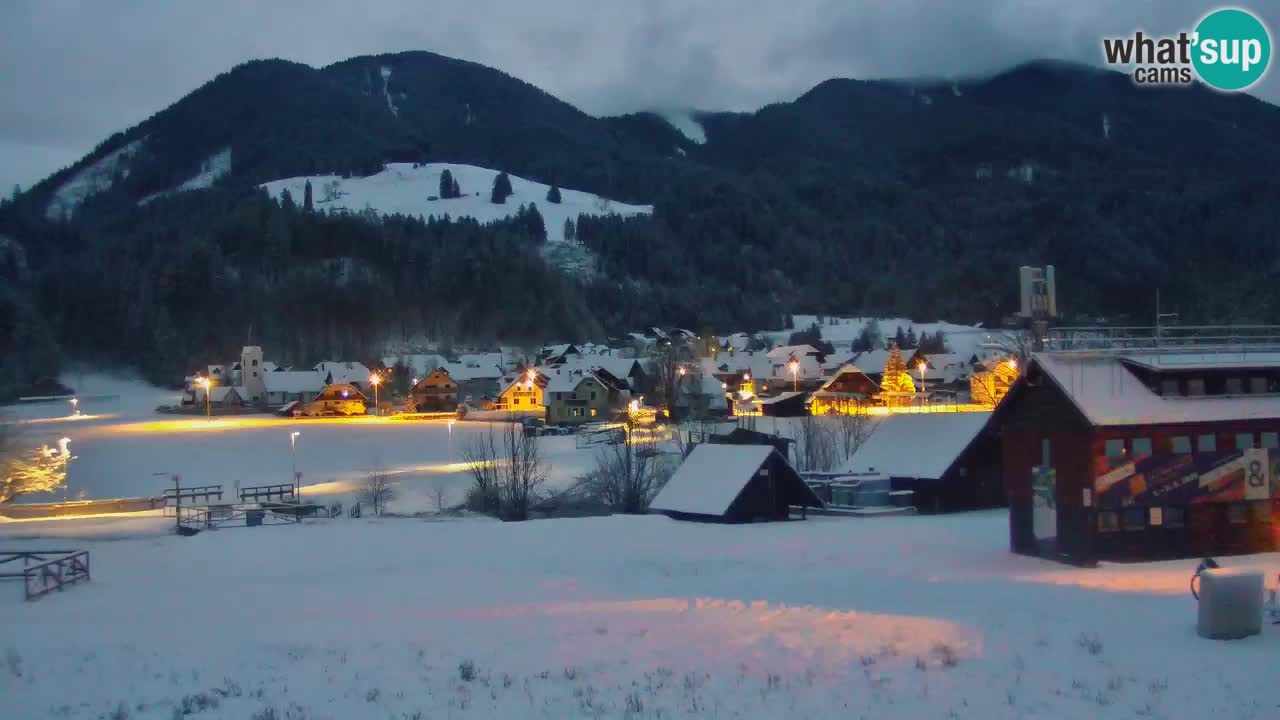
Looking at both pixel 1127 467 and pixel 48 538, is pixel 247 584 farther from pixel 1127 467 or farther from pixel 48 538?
pixel 1127 467

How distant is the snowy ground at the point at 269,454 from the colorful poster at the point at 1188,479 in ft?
75.4

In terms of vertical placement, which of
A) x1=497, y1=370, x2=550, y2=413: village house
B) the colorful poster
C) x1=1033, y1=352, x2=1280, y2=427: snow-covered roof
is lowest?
the colorful poster

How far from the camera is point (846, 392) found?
8106 centimetres

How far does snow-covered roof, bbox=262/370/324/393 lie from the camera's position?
103562 mm

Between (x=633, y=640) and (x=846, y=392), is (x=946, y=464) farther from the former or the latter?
(x=846, y=392)

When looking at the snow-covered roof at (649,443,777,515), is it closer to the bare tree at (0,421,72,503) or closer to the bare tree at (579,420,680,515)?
the bare tree at (579,420,680,515)

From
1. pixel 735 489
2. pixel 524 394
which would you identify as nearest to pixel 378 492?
pixel 735 489

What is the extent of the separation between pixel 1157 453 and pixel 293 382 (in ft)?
315

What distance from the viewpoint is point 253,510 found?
98.5ft

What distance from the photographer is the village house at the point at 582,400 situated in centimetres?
7619

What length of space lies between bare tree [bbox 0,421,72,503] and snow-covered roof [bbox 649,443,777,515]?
23.6 metres

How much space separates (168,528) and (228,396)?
78.7m

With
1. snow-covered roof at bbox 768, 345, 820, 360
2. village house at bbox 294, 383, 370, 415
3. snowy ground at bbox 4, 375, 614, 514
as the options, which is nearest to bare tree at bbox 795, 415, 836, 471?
snowy ground at bbox 4, 375, 614, 514

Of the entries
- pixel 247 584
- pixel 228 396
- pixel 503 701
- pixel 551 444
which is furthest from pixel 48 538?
pixel 228 396
